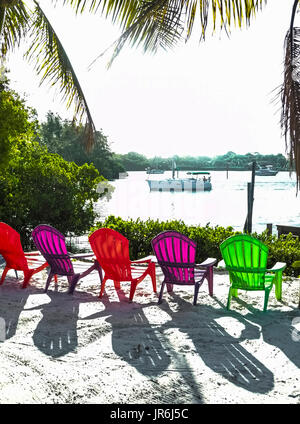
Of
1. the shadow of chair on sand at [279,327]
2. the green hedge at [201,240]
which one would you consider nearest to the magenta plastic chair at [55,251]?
the shadow of chair on sand at [279,327]

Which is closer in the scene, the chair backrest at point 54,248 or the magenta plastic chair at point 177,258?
the magenta plastic chair at point 177,258

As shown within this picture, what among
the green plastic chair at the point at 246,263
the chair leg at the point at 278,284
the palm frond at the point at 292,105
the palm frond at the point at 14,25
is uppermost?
the palm frond at the point at 14,25

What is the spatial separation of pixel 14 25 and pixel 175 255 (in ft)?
22.0

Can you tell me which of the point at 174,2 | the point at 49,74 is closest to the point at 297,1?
the point at 174,2

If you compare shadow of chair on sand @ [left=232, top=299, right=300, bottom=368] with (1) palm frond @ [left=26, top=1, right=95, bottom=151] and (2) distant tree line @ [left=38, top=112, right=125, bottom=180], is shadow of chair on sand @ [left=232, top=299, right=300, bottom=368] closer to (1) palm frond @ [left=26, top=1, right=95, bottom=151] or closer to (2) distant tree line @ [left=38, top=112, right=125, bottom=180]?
(1) palm frond @ [left=26, top=1, right=95, bottom=151]

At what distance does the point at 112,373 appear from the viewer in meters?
3.43

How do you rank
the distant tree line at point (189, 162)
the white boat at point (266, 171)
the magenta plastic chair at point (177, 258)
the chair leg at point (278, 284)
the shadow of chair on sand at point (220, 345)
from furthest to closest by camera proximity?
the white boat at point (266, 171), the distant tree line at point (189, 162), the chair leg at point (278, 284), the magenta plastic chair at point (177, 258), the shadow of chair on sand at point (220, 345)

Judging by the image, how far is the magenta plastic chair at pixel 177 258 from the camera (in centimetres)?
541

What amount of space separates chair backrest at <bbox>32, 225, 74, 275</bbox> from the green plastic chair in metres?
2.02

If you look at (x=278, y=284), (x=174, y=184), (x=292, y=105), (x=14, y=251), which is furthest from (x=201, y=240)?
(x=174, y=184)

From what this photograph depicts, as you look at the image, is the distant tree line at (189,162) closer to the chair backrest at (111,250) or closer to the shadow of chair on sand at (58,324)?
the chair backrest at (111,250)

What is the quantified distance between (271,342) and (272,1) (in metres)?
3.72

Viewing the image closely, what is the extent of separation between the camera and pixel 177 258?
17.9 ft
